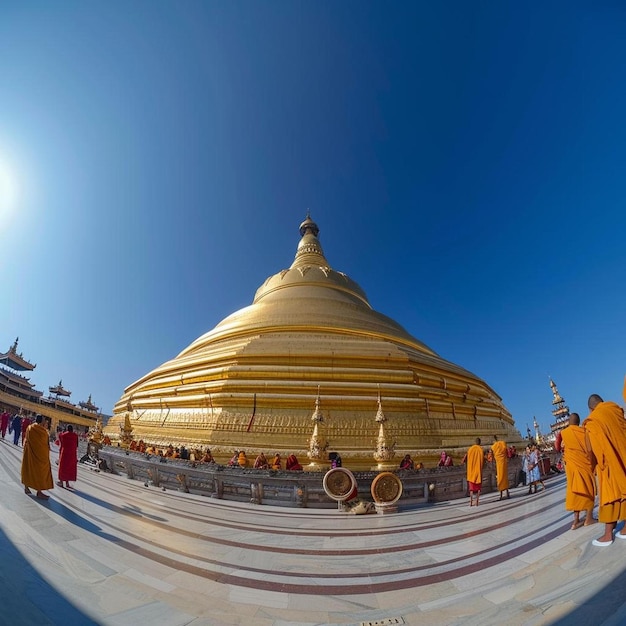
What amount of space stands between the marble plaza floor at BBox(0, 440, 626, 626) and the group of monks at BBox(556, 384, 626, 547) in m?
0.40

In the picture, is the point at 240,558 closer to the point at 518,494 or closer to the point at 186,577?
the point at 186,577

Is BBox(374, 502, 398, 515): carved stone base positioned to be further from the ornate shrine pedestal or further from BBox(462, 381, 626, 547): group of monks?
BBox(462, 381, 626, 547): group of monks

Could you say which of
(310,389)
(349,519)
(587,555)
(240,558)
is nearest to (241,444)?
(310,389)

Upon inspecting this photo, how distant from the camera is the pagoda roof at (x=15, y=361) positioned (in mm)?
41394

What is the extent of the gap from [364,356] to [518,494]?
22.7ft

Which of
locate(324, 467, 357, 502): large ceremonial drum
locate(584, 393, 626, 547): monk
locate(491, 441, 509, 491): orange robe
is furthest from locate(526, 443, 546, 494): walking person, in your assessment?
locate(584, 393, 626, 547): monk

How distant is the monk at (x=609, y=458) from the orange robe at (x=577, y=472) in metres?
0.63

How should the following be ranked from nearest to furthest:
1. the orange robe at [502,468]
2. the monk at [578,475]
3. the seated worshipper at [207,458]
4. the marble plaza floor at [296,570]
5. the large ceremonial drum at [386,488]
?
the marble plaza floor at [296,570] < the monk at [578,475] < the large ceremonial drum at [386,488] < the orange robe at [502,468] < the seated worshipper at [207,458]

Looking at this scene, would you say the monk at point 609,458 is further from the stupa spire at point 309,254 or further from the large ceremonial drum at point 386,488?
the stupa spire at point 309,254

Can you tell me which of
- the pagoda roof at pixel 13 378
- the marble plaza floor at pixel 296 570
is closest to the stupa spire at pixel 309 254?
the marble plaza floor at pixel 296 570

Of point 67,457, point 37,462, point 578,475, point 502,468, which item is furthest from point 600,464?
point 67,457

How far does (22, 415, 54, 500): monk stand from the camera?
610cm

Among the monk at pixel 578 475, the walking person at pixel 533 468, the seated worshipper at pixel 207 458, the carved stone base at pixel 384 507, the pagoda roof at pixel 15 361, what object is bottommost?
the carved stone base at pixel 384 507

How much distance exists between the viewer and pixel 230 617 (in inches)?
101
